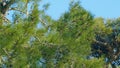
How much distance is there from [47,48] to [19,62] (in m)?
0.45

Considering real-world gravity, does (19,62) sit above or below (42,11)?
below

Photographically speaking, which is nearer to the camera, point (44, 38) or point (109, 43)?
point (44, 38)

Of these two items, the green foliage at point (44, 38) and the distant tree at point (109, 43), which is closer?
the green foliage at point (44, 38)

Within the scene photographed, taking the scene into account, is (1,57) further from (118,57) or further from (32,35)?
(118,57)

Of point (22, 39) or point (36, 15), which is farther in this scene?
point (36, 15)

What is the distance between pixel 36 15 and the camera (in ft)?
10.3

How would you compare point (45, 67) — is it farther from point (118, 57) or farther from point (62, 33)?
point (118, 57)

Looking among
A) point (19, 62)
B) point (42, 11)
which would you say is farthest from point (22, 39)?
point (42, 11)

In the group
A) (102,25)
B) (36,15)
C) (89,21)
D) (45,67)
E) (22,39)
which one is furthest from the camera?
(102,25)

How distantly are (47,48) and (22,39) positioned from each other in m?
0.44

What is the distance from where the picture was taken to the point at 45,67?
3.37 m

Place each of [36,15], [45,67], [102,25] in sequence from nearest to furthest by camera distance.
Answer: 1. [36,15]
2. [45,67]
3. [102,25]

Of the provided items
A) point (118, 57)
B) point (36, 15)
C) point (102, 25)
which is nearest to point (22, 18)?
point (36, 15)

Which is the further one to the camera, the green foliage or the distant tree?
the distant tree
